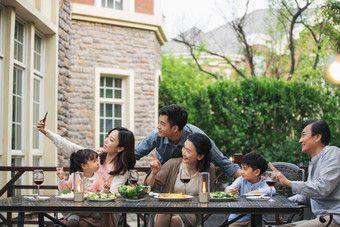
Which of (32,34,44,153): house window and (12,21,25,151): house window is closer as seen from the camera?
(12,21,25,151): house window

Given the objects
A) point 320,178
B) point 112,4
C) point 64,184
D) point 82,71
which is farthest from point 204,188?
point 112,4

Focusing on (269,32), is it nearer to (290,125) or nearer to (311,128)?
(290,125)

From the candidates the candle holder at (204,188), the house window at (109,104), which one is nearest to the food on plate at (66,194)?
the candle holder at (204,188)

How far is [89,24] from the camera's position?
1422 centimetres

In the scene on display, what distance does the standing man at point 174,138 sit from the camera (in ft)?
18.1

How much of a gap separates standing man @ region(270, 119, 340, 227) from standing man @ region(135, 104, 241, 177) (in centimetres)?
101

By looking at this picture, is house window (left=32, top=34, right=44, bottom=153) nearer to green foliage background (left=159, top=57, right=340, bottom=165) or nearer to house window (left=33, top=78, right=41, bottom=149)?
house window (left=33, top=78, right=41, bottom=149)

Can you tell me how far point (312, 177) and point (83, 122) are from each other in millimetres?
9884

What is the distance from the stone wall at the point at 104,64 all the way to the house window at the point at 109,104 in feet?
1.48

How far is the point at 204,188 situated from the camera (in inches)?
173

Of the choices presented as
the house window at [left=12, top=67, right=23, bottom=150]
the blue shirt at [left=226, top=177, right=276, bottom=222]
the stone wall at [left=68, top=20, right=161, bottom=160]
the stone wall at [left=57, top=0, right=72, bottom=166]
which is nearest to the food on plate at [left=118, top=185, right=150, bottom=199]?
the blue shirt at [left=226, top=177, right=276, bottom=222]

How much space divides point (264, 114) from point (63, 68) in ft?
20.4

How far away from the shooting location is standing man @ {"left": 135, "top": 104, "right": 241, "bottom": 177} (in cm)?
552

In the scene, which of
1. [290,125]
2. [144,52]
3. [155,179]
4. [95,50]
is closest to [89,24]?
[95,50]
